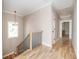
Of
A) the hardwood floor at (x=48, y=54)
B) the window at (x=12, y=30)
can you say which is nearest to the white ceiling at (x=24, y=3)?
the window at (x=12, y=30)

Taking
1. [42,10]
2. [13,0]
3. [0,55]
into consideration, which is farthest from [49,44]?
[0,55]

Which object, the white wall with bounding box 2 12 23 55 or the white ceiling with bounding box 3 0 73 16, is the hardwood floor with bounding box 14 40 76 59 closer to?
the white wall with bounding box 2 12 23 55

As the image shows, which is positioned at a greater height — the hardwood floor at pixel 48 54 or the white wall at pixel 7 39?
the white wall at pixel 7 39

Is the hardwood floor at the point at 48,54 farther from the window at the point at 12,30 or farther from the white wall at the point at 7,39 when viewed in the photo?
the window at the point at 12,30

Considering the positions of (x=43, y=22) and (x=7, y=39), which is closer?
(x=7, y=39)

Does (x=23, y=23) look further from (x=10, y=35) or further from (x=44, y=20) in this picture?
(x=44, y=20)

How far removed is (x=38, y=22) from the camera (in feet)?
20.8

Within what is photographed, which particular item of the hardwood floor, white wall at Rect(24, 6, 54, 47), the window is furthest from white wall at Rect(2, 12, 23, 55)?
the hardwood floor

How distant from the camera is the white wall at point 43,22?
18.1ft

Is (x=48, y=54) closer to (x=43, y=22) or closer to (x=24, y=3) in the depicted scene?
(x=43, y=22)

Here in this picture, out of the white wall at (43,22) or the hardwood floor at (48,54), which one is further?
the white wall at (43,22)

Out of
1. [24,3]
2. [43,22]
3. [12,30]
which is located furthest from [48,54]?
[12,30]

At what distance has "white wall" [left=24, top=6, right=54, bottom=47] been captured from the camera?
18.1 feet

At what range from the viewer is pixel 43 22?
19.4 feet
